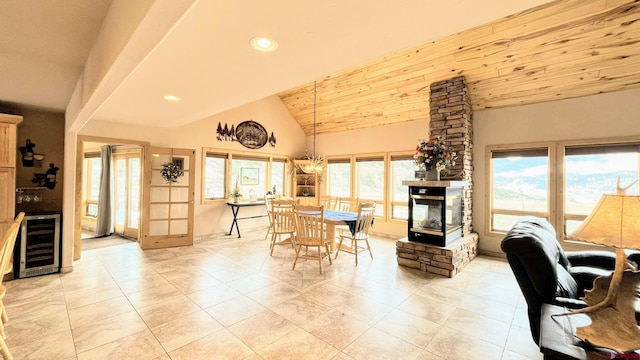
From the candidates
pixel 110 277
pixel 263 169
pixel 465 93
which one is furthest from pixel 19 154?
pixel 465 93

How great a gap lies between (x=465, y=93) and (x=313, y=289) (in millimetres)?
3938

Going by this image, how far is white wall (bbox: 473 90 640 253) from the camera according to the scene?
3.70 m

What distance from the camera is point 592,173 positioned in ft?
13.0

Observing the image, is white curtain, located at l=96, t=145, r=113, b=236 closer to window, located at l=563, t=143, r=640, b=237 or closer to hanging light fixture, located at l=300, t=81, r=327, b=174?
hanging light fixture, located at l=300, t=81, r=327, b=174

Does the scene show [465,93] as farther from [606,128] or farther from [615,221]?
[615,221]

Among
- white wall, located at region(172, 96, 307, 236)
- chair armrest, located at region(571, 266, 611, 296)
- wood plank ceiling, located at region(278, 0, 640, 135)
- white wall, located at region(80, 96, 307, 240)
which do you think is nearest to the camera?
chair armrest, located at region(571, 266, 611, 296)

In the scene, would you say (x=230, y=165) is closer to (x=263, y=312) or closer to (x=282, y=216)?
(x=282, y=216)

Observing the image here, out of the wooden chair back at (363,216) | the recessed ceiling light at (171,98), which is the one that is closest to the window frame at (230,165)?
the recessed ceiling light at (171,98)

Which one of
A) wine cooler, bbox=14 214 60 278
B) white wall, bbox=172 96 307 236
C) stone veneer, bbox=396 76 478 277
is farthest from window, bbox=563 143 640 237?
wine cooler, bbox=14 214 60 278

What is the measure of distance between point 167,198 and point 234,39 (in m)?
4.24

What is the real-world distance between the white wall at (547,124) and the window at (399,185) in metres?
1.36

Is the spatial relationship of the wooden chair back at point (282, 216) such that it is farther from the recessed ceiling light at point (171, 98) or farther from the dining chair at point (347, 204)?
the recessed ceiling light at point (171, 98)

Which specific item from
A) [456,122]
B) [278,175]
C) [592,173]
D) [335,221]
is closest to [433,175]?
[456,122]

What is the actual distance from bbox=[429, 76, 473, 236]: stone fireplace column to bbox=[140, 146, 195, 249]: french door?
15.4 feet
